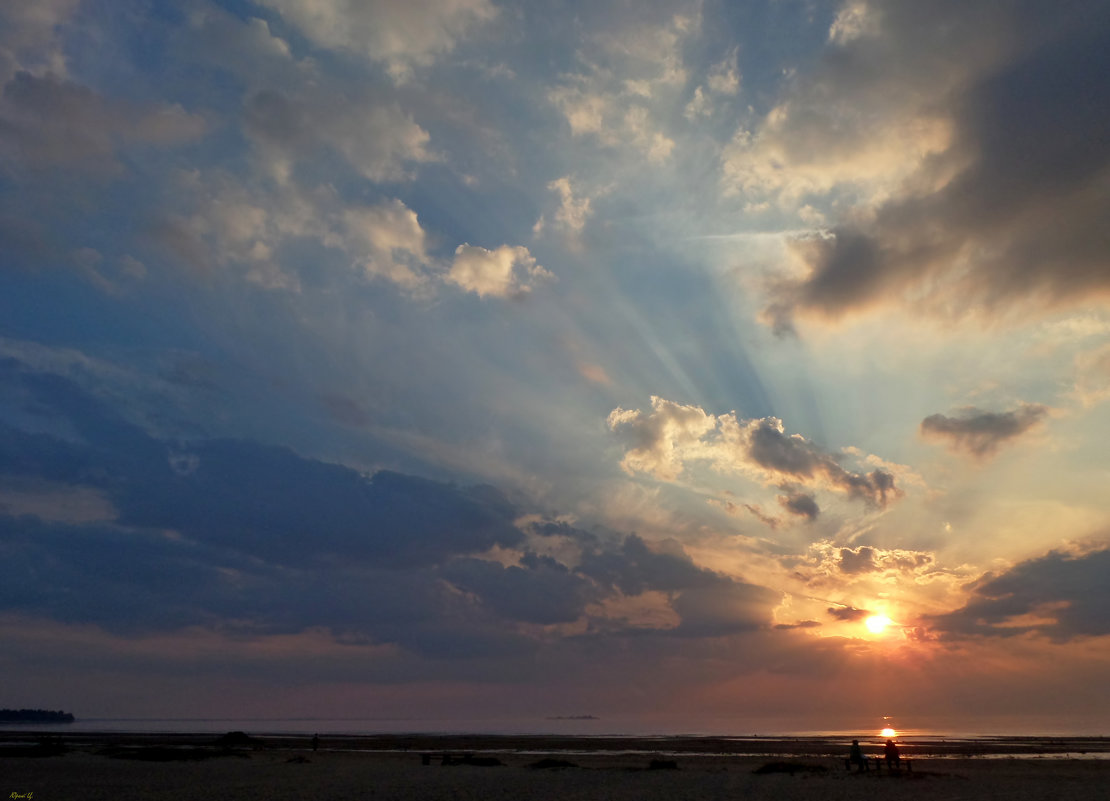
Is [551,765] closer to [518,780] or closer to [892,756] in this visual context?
[518,780]

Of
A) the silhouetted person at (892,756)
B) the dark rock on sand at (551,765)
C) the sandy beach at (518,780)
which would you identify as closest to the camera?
the sandy beach at (518,780)

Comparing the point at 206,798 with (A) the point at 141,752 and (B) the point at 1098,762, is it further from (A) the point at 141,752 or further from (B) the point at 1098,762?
(B) the point at 1098,762

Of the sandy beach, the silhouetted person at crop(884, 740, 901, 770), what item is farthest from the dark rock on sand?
the silhouetted person at crop(884, 740, 901, 770)

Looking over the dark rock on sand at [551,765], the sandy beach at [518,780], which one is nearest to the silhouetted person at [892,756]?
the sandy beach at [518,780]

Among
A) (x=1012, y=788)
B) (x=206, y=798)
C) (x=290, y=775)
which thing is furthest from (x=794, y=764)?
(x=206, y=798)

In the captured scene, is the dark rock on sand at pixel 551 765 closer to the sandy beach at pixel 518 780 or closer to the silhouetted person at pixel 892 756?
the sandy beach at pixel 518 780

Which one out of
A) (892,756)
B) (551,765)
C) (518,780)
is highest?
(892,756)

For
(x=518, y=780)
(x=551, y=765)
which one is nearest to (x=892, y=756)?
(x=518, y=780)

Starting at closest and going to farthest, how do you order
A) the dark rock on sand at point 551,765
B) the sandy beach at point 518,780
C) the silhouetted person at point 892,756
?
the sandy beach at point 518,780 < the silhouetted person at point 892,756 < the dark rock on sand at point 551,765

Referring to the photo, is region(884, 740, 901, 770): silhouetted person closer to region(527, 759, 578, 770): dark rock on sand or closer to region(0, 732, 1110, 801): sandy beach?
region(0, 732, 1110, 801): sandy beach

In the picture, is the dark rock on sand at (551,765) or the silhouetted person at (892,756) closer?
the silhouetted person at (892,756)

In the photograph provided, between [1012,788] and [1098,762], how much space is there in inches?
1310

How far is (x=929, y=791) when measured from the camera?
42.0m

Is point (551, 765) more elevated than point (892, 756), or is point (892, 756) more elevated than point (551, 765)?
point (892, 756)
